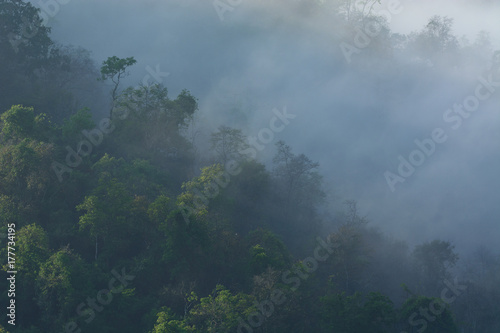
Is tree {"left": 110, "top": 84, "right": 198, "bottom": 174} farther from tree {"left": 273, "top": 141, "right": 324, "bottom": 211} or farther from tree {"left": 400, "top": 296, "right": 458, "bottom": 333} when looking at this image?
tree {"left": 400, "top": 296, "right": 458, "bottom": 333}

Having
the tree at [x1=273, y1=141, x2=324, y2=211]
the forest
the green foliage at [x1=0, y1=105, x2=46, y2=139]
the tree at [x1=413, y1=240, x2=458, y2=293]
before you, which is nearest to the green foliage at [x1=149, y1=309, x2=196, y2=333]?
the forest

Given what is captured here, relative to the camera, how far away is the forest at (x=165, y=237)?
27031 millimetres

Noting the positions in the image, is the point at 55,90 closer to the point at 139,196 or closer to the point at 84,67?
the point at 84,67

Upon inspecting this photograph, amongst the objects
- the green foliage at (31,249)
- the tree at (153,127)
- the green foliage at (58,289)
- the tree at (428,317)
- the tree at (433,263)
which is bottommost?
the tree at (428,317)

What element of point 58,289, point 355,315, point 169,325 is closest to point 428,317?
point 355,315

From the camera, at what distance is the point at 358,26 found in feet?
264

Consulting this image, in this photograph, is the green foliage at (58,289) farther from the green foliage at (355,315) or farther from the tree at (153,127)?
the tree at (153,127)

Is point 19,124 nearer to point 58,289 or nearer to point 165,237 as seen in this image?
point 165,237

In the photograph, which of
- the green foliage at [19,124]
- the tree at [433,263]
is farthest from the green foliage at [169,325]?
the tree at [433,263]

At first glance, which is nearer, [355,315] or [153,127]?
[355,315]

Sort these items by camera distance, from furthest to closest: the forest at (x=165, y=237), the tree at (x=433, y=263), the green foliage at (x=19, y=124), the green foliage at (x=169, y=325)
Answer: the tree at (x=433, y=263) → the green foliage at (x=19, y=124) → the forest at (x=165, y=237) → the green foliage at (x=169, y=325)

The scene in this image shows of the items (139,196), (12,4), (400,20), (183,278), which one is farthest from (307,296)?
(400,20)

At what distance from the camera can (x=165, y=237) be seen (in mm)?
31844

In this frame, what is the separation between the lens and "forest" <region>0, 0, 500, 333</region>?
88.7 feet
